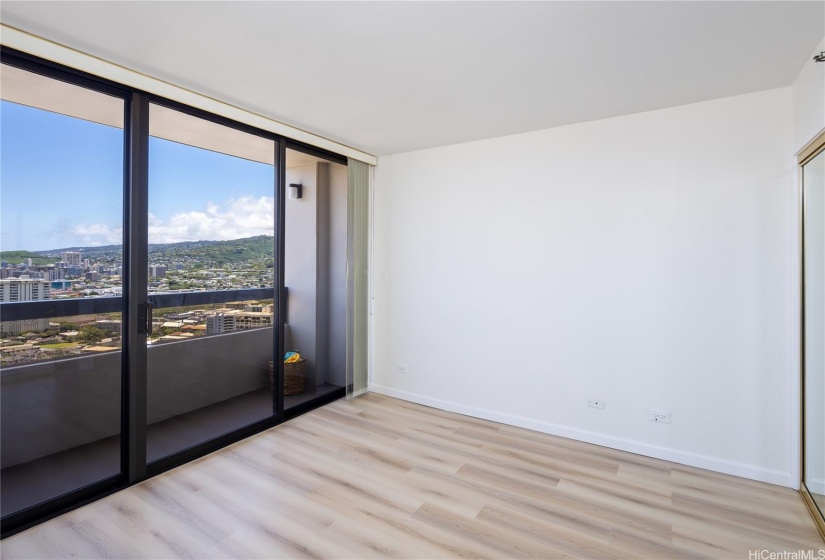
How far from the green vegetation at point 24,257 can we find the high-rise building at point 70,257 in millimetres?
55

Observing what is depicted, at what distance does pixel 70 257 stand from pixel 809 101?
4532 mm

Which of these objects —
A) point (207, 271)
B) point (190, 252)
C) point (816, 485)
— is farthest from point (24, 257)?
point (816, 485)

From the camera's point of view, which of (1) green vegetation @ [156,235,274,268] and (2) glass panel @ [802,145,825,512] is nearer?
(2) glass panel @ [802,145,825,512]

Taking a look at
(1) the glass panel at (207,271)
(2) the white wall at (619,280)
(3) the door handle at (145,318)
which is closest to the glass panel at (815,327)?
(2) the white wall at (619,280)

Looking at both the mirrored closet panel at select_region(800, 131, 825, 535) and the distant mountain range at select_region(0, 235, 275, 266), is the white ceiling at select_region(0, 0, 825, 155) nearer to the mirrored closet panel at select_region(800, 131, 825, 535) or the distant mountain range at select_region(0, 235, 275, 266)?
the mirrored closet panel at select_region(800, 131, 825, 535)

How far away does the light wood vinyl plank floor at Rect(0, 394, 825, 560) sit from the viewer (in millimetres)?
2105

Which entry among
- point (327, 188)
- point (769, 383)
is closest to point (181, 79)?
point (327, 188)

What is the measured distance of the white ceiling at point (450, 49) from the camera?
196 cm

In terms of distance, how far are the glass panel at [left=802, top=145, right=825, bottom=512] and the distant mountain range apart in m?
3.89

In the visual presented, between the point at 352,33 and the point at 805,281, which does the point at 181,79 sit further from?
the point at 805,281

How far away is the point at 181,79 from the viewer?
2.70 metres

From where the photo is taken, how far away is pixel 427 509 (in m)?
2.45

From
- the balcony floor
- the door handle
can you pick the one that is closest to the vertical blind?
the balcony floor

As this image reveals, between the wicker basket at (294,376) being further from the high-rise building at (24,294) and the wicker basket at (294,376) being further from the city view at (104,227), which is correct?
the high-rise building at (24,294)
